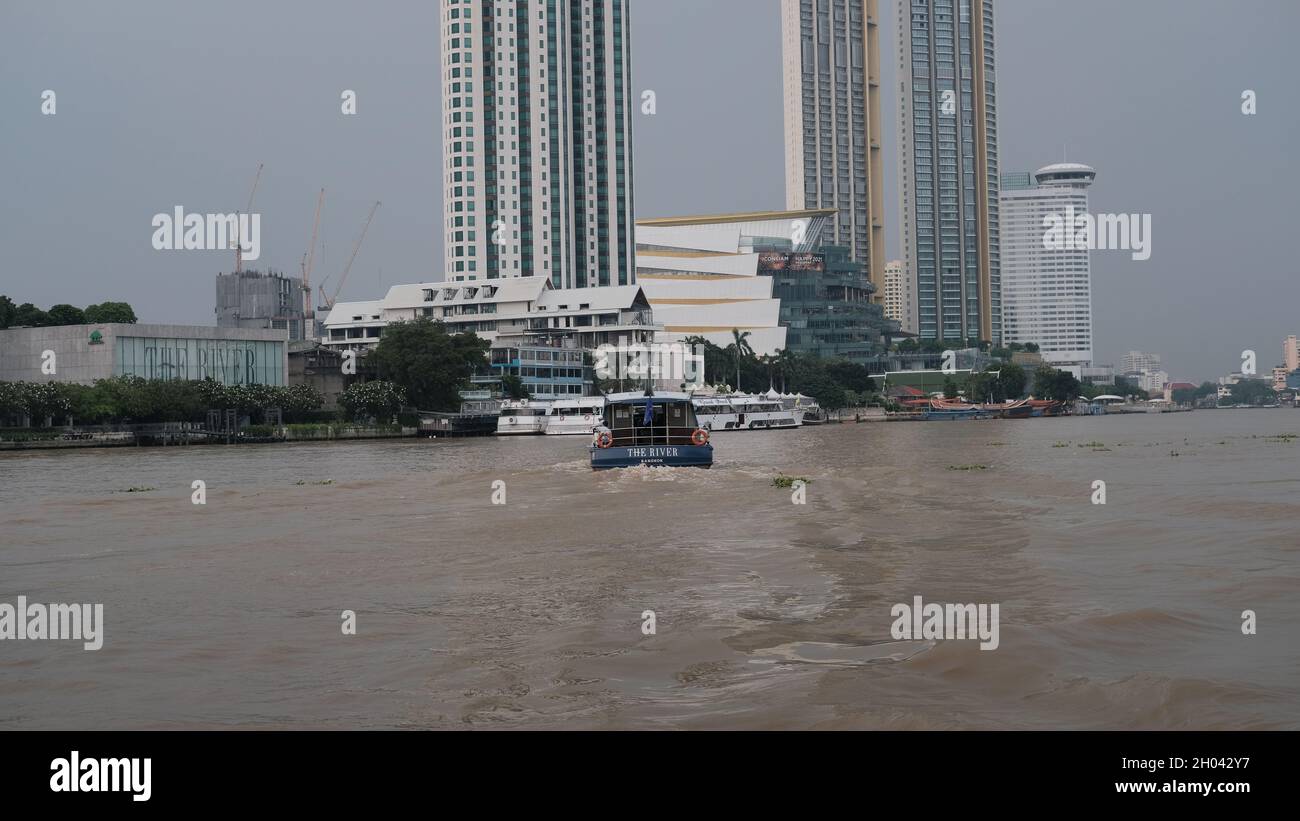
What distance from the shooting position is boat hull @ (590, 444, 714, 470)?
34.2 metres

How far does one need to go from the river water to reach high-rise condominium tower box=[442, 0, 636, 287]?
114415 mm

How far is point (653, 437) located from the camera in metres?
35.0

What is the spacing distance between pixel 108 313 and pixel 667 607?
103344 mm

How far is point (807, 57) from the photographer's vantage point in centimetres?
19888

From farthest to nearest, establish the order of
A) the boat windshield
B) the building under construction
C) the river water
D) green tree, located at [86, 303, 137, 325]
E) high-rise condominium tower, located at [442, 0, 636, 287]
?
the building under construction → high-rise condominium tower, located at [442, 0, 636, 287] → green tree, located at [86, 303, 137, 325] → the boat windshield → the river water

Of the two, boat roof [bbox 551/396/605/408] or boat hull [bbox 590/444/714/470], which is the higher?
boat roof [bbox 551/396/605/408]

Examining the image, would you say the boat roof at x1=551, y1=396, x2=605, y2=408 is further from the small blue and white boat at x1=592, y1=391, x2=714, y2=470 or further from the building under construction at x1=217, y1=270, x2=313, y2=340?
the building under construction at x1=217, y1=270, x2=313, y2=340

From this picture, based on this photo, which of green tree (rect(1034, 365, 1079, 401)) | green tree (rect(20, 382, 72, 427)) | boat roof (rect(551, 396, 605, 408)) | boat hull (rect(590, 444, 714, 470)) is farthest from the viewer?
green tree (rect(1034, 365, 1079, 401))

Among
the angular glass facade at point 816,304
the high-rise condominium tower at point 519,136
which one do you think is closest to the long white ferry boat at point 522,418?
the high-rise condominium tower at point 519,136

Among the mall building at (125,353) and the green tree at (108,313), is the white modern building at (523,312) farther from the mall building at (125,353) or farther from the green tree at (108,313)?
the mall building at (125,353)

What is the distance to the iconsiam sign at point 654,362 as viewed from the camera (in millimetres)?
122750

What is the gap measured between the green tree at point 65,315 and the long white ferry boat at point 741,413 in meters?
53.0

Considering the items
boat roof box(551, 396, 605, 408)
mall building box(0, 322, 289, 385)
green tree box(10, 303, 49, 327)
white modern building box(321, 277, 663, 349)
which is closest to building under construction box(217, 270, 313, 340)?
white modern building box(321, 277, 663, 349)
